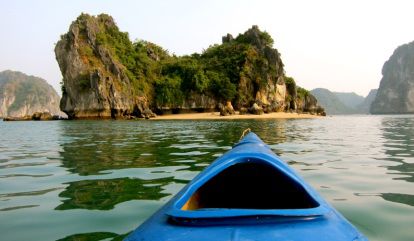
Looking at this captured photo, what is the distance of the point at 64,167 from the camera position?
→ 8.79 m

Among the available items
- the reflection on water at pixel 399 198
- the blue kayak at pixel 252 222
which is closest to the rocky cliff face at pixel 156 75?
the reflection on water at pixel 399 198

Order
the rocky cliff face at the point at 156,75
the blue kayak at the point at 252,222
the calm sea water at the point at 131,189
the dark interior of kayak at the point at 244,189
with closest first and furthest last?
the blue kayak at the point at 252,222
the dark interior of kayak at the point at 244,189
the calm sea water at the point at 131,189
the rocky cliff face at the point at 156,75

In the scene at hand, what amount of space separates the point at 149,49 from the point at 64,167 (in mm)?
69022

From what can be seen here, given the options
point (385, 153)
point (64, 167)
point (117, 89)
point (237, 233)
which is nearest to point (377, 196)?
point (237, 233)

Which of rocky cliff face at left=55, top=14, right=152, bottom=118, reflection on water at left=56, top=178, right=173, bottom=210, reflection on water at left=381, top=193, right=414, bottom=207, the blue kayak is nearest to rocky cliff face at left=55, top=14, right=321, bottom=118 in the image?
rocky cliff face at left=55, top=14, right=152, bottom=118

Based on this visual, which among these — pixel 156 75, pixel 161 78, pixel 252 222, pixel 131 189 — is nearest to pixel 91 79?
pixel 161 78

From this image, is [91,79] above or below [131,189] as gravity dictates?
above

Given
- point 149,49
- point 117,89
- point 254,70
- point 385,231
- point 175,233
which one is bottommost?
point 385,231

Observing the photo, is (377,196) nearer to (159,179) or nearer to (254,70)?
(159,179)

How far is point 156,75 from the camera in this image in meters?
68.3

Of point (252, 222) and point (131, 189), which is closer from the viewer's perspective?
point (252, 222)

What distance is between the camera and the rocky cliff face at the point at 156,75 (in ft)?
183

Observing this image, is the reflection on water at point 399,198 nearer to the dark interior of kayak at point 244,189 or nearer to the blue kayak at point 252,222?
the dark interior of kayak at point 244,189

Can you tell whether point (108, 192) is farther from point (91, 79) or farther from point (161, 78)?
point (161, 78)
